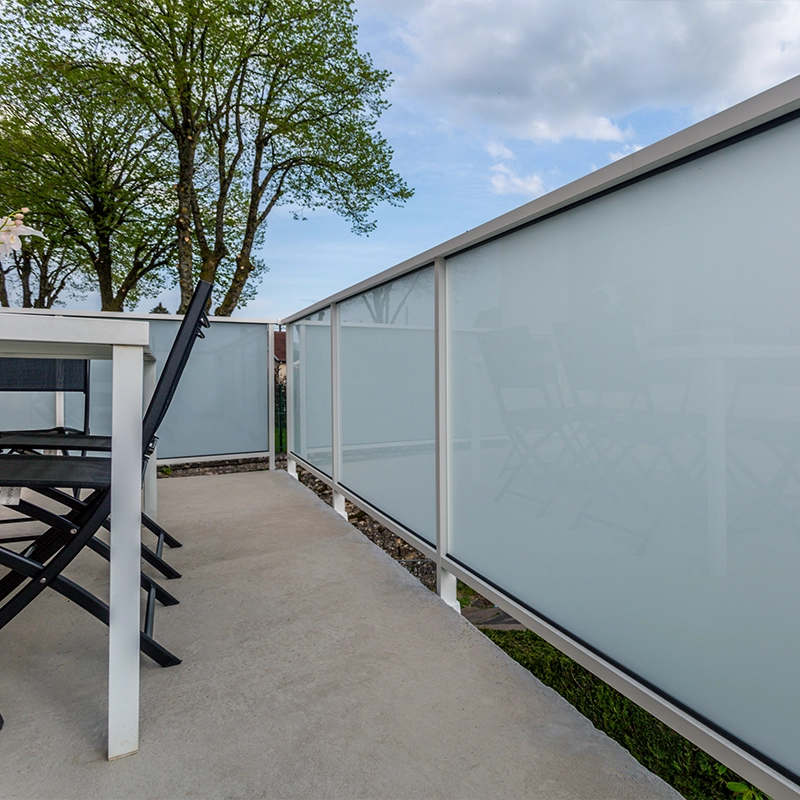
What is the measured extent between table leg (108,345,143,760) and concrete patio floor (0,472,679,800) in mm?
111

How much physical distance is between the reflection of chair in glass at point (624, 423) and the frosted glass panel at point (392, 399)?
3.23 feet

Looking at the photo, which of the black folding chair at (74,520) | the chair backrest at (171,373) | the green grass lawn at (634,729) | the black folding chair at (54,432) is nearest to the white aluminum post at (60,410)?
the black folding chair at (54,432)

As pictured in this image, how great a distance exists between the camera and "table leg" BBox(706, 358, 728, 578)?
1258 mm

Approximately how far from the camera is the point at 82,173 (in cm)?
1285

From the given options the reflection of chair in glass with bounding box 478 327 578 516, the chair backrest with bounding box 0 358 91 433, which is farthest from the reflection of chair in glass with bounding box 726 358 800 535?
the chair backrest with bounding box 0 358 91 433

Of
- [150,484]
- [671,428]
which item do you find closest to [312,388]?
[150,484]

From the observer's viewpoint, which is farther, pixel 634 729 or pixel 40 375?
pixel 40 375

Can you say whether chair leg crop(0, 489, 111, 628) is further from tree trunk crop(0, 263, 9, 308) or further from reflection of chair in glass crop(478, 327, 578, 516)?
tree trunk crop(0, 263, 9, 308)

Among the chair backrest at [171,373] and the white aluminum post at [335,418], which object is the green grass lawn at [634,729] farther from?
the white aluminum post at [335,418]

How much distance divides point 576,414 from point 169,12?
1280 centimetres

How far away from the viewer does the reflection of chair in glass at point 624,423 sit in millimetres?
1366

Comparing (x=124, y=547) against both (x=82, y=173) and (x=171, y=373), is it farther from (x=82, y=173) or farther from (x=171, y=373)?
(x=82, y=173)

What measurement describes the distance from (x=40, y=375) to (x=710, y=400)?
11.9 feet

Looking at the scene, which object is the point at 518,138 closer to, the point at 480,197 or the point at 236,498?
the point at 480,197
